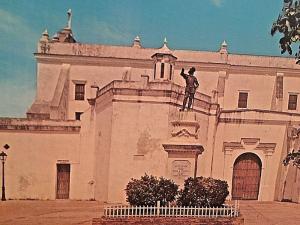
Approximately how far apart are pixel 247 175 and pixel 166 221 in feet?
40.5

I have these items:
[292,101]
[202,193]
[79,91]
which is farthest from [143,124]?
[292,101]

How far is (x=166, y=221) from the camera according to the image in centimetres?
877

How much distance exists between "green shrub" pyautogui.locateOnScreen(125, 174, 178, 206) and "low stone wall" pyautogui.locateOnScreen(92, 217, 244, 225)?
53cm

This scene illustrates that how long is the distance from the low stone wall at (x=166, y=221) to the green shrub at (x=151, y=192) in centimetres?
53

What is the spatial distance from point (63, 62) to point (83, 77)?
180cm

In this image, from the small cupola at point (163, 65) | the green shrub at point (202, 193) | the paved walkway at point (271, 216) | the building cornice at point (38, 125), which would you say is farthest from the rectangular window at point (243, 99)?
the green shrub at point (202, 193)

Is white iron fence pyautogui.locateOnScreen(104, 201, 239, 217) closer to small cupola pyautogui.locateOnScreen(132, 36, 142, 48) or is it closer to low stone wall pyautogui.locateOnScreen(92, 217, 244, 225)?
low stone wall pyautogui.locateOnScreen(92, 217, 244, 225)

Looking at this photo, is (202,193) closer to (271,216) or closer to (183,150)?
(183,150)

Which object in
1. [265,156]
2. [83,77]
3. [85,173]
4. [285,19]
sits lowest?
[85,173]

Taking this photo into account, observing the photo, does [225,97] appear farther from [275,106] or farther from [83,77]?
[83,77]

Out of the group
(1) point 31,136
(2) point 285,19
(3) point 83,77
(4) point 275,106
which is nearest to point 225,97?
(4) point 275,106

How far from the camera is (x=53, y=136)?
18.9 m

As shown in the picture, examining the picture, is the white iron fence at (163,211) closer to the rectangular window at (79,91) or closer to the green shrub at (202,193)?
the green shrub at (202,193)

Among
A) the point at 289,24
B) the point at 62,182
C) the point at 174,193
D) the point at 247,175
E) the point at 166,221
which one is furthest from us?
the point at 247,175
